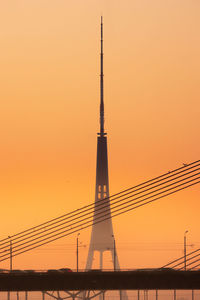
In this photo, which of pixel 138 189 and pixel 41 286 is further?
pixel 41 286

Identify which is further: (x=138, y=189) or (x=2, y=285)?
(x=2, y=285)

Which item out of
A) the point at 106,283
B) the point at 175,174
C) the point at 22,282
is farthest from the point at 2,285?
the point at 175,174

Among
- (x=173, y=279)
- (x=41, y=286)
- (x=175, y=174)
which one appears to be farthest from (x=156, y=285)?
(x=175, y=174)

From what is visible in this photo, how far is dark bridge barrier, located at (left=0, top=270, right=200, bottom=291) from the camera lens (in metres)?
140

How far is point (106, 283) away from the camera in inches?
5664

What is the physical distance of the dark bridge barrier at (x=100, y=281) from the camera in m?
140

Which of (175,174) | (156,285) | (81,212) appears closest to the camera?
(175,174)

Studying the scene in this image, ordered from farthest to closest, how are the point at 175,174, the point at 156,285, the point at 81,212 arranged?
the point at 156,285 → the point at 81,212 → the point at 175,174

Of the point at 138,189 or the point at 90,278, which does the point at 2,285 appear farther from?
the point at 138,189

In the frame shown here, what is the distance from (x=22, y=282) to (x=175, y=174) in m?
24.3

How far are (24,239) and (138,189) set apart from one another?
19152 millimetres

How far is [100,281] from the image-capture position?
14388 cm

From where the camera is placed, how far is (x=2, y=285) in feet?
458

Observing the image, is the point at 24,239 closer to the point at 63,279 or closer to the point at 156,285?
the point at 63,279
